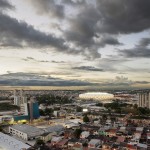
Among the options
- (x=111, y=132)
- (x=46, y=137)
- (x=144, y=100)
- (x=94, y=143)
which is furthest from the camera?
(x=144, y=100)

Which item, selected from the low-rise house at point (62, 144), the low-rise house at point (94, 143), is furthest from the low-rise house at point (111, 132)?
the low-rise house at point (62, 144)

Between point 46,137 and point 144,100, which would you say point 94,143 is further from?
point 144,100

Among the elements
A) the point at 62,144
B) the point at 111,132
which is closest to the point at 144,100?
the point at 111,132

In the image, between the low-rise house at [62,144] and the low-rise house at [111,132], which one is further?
the low-rise house at [111,132]

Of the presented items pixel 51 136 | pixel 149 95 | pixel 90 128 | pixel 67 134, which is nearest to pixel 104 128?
pixel 90 128

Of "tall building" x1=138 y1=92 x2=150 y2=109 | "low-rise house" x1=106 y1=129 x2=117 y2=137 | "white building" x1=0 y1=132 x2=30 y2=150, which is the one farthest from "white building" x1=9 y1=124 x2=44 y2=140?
"tall building" x1=138 y1=92 x2=150 y2=109

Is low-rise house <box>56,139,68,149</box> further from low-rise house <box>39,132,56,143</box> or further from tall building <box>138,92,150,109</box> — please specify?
tall building <box>138,92,150,109</box>

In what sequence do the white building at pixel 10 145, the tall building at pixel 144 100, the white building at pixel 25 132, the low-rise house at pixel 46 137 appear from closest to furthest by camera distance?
1. the white building at pixel 10 145
2. the low-rise house at pixel 46 137
3. the white building at pixel 25 132
4. the tall building at pixel 144 100

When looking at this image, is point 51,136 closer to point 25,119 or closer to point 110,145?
point 110,145

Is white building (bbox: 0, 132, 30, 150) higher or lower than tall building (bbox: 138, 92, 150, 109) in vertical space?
lower

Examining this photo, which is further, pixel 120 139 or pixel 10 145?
pixel 120 139

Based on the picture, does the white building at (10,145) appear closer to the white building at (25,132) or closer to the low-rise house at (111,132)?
the white building at (25,132)

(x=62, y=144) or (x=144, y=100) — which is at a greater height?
(x=144, y=100)
